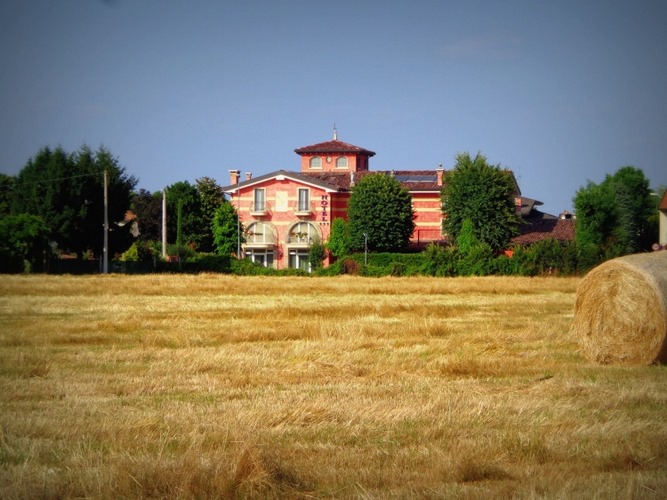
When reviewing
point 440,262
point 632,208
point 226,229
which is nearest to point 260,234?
point 226,229

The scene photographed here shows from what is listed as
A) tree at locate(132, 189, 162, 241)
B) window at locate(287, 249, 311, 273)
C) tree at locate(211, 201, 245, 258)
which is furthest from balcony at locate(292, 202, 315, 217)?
tree at locate(132, 189, 162, 241)

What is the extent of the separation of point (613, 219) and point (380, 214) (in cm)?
1740

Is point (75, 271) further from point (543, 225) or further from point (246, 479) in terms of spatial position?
point (246, 479)

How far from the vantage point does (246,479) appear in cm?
697

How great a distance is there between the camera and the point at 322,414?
31.1 ft

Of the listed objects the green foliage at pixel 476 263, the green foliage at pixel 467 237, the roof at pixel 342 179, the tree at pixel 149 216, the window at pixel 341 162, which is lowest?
the green foliage at pixel 476 263

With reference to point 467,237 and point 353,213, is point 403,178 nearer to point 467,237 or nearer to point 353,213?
point 353,213

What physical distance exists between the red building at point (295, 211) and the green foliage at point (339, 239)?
6.42ft

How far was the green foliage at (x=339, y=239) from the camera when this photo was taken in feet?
248

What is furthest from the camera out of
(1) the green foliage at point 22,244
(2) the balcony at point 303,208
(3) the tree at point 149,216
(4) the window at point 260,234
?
(3) the tree at point 149,216

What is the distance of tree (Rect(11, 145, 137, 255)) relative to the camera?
6938 cm

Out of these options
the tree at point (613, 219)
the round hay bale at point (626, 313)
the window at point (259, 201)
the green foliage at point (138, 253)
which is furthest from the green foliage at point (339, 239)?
the round hay bale at point (626, 313)

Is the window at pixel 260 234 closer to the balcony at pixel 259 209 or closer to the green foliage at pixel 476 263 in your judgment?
the balcony at pixel 259 209

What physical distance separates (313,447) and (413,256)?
190 feet
